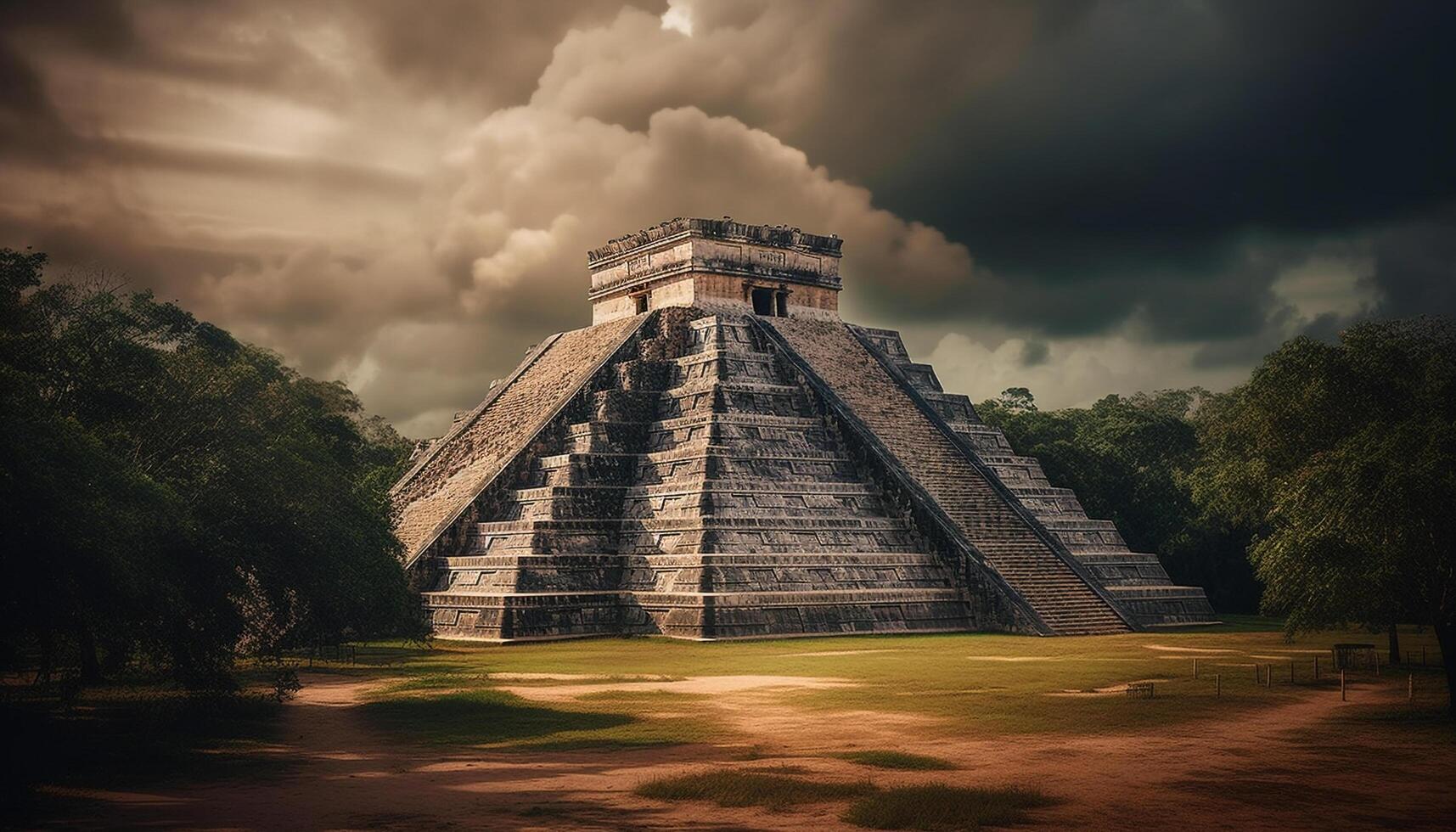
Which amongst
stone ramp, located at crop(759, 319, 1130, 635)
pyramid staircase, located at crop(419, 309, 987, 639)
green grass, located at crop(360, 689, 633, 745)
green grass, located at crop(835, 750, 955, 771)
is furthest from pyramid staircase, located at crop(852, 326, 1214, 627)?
green grass, located at crop(835, 750, 955, 771)

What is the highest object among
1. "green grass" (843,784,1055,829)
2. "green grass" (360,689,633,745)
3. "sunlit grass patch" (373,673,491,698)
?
"sunlit grass patch" (373,673,491,698)

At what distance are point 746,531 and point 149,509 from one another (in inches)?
703

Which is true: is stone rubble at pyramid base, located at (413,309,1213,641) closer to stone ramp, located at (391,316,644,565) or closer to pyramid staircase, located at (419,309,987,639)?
pyramid staircase, located at (419,309,987,639)

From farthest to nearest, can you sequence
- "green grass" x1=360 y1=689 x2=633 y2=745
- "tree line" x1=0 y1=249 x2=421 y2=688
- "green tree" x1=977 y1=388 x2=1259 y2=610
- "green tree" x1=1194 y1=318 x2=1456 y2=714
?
"green tree" x1=977 y1=388 x2=1259 y2=610 → "green tree" x1=1194 y1=318 x2=1456 y2=714 → "green grass" x1=360 y1=689 x2=633 y2=745 → "tree line" x1=0 y1=249 x2=421 y2=688

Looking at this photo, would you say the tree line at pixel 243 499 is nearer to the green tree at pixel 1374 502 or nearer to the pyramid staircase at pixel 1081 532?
the green tree at pixel 1374 502

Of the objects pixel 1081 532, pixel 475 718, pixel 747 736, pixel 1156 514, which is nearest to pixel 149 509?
pixel 475 718

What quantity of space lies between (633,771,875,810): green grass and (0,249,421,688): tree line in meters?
7.59

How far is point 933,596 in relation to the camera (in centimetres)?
3394

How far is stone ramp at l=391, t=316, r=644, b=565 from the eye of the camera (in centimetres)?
3769

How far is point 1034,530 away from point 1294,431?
10.8 meters

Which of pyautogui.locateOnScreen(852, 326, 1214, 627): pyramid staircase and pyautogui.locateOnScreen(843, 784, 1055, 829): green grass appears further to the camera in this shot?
pyautogui.locateOnScreen(852, 326, 1214, 627): pyramid staircase

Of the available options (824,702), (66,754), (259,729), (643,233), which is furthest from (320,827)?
(643,233)

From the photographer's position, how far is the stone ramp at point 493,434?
3769 centimetres

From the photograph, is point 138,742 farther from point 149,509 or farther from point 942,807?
point 942,807
